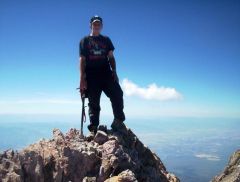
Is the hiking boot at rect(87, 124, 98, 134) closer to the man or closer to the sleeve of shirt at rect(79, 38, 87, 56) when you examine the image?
the man

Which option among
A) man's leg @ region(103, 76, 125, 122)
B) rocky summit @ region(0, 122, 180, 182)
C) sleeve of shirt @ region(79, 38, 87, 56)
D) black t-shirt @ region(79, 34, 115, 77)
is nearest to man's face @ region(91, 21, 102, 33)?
black t-shirt @ region(79, 34, 115, 77)

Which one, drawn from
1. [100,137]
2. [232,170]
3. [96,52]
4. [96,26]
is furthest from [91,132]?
[232,170]

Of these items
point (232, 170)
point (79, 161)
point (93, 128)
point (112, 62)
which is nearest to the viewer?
point (79, 161)

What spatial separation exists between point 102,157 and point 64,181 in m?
2.21

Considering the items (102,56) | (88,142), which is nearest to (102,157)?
(88,142)

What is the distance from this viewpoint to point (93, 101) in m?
16.7

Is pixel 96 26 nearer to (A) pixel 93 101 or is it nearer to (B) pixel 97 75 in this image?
(B) pixel 97 75

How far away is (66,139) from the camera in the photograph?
14805mm

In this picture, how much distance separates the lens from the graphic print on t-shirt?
16562 millimetres

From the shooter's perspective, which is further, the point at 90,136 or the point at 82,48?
the point at 82,48

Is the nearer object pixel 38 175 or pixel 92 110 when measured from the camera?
pixel 38 175

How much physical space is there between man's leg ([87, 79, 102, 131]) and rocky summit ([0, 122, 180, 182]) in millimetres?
463

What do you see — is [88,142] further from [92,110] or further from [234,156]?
[234,156]

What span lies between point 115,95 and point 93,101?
4.11 feet
